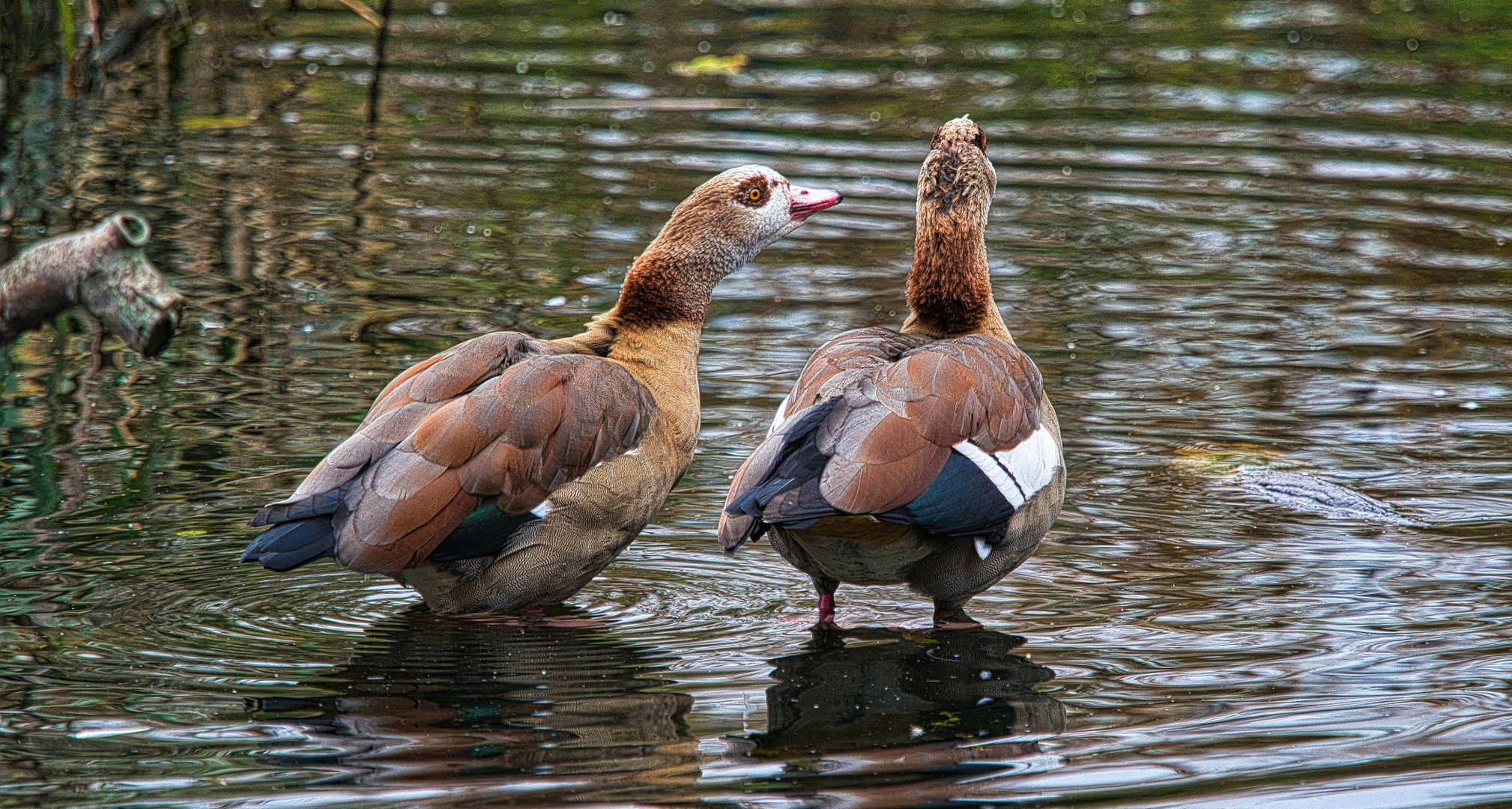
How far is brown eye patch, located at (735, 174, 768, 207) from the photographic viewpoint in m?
6.60

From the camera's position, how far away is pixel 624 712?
475cm

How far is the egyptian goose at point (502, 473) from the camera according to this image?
16.5ft

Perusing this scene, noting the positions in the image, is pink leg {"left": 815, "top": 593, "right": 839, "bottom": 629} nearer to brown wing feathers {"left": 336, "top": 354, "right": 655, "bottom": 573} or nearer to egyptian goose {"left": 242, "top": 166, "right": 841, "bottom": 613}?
egyptian goose {"left": 242, "top": 166, "right": 841, "bottom": 613}

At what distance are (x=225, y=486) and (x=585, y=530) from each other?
5.91ft

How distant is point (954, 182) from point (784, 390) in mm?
1788

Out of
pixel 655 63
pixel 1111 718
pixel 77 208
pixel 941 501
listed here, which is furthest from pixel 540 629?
pixel 655 63

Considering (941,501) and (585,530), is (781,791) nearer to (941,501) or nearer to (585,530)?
(941,501)

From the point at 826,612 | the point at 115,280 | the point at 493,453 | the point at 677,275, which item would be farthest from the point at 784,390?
the point at 115,280

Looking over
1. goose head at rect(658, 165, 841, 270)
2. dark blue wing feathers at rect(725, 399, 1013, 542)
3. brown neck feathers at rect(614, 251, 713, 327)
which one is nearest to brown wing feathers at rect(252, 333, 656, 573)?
brown neck feathers at rect(614, 251, 713, 327)

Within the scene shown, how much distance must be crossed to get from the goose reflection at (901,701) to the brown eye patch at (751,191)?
6.29ft

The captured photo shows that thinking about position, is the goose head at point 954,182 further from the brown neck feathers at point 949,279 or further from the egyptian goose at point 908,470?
the egyptian goose at point 908,470

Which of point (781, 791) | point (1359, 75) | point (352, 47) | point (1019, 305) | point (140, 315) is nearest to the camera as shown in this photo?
point (781, 791)

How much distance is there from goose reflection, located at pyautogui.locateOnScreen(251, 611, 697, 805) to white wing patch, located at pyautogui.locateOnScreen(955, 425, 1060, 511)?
1145 millimetres

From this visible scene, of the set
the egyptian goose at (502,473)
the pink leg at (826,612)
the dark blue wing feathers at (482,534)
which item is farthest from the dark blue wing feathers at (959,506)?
the dark blue wing feathers at (482,534)
